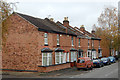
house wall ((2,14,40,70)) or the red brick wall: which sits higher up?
house wall ((2,14,40,70))

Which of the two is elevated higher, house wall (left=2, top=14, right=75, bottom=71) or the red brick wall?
house wall (left=2, top=14, right=75, bottom=71)

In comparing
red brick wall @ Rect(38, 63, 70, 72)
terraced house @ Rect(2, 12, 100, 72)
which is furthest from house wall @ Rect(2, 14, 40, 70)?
red brick wall @ Rect(38, 63, 70, 72)

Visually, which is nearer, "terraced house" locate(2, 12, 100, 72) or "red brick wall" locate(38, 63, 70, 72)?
"red brick wall" locate(38, 63, 70, 72)

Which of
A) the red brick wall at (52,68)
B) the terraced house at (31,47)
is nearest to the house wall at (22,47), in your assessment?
the terraced house at (31,47)

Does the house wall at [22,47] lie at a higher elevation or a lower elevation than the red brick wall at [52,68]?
higher

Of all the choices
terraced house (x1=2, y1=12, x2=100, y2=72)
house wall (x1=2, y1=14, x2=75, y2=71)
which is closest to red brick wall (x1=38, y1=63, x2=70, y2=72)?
terraced house (x1=2, y1=12, x2=100, y2=72)

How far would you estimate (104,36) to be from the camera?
4788 cm

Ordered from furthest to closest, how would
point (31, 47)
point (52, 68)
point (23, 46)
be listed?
point (52, 68) → point (23, 46) → point (31, 47)

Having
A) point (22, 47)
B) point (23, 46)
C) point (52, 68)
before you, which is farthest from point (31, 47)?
point (52, 68)

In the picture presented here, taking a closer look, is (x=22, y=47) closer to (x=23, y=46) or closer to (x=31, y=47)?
(x=23, y=46)

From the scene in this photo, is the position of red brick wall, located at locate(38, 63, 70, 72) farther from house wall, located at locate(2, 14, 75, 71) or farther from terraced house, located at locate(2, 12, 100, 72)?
house wall, located at locate(2, 14, 75, 71)

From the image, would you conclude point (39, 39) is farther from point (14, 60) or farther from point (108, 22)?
point (108, 22)

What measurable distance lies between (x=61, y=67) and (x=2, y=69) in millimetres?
A: 9659

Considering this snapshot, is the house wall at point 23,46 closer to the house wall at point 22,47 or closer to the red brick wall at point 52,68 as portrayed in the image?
the house wall at point 22,47
